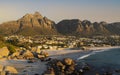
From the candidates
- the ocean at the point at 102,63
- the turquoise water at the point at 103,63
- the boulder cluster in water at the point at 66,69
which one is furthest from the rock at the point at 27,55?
the boulder cluster in water at the point at 66,69

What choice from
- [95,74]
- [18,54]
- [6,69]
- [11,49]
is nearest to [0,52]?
[18,54]

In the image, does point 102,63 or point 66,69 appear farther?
point 102,63

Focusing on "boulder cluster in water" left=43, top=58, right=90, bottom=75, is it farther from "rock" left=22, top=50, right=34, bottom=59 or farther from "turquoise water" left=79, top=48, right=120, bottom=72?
"rock" left=22, top=50, right=34, bottom=59

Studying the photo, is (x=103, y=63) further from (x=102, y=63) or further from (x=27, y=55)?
(x=27, y=55)

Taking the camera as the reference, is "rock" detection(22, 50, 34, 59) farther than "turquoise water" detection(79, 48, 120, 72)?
Yes

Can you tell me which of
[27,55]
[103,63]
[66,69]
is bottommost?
[103,63]

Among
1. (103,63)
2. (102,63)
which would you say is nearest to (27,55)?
(102,63)

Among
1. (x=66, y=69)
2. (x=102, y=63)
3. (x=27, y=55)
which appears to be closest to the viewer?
(x=66, y=69)

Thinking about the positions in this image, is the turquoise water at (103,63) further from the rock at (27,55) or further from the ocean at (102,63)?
the rock at (27,55)

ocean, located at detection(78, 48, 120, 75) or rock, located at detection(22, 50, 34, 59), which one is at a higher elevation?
rock, located at detection(22, 50, 34, 59)

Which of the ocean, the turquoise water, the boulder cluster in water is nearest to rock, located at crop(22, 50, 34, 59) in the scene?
the ocean

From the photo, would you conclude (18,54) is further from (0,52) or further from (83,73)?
(83,73)
